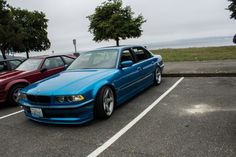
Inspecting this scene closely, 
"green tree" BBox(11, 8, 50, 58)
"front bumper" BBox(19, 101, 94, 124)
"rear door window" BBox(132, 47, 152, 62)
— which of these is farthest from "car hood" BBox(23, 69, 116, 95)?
"green tree" BBox(11, 8, 50, 58)

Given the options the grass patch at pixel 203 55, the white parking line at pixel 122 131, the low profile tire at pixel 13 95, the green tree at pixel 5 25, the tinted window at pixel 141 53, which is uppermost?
the green tree at pixel 5 25

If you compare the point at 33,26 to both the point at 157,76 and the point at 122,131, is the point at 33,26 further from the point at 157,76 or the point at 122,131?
the point at 122,131

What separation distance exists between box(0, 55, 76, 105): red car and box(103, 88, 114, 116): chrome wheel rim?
123 inches

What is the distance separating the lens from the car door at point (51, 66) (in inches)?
290

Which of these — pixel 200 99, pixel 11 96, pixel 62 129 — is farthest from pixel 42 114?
pixel 200 99

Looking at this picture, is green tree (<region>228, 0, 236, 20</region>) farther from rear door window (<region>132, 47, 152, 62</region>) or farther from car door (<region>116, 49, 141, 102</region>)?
car door (<region>116, 49, 141, 102</region>)

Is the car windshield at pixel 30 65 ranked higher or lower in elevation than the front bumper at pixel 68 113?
higher

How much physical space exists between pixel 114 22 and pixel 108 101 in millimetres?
22845

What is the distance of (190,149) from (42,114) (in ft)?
8.71

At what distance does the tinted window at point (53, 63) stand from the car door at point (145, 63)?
283cm

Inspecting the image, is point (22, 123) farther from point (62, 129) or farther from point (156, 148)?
point (156, 148)

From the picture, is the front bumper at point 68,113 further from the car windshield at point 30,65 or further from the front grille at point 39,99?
the car windshield at point 30,65

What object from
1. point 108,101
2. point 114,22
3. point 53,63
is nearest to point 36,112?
point 108,101

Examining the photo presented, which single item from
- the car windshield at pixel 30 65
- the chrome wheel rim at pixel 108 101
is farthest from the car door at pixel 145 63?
the car windshield at pixel 30 65
